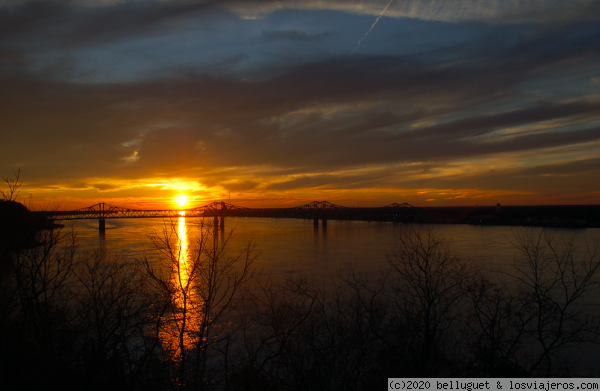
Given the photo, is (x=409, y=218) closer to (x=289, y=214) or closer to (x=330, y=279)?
(x=289, y=214)

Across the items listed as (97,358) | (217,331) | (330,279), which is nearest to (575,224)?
(330,279)

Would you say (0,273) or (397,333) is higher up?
(0,273)

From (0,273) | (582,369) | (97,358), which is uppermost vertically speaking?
(0,273)

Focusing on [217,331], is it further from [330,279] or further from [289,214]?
[289,214]

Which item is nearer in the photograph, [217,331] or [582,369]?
[582,369]

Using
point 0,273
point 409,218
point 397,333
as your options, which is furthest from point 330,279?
point 409,218

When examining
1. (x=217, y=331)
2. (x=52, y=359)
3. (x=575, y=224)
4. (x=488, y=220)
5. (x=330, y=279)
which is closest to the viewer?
(x=52, y=359)

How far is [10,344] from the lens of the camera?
18.1 ft

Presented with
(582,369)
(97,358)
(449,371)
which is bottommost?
(582,369)

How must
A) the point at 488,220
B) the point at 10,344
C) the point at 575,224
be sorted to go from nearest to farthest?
the point at 10,344, the point at 575,224, the point at 488,220

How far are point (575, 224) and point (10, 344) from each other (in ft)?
214

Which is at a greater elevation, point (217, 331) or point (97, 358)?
point (97, 358)

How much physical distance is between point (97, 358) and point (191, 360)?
222cm

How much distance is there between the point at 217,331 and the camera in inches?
368
